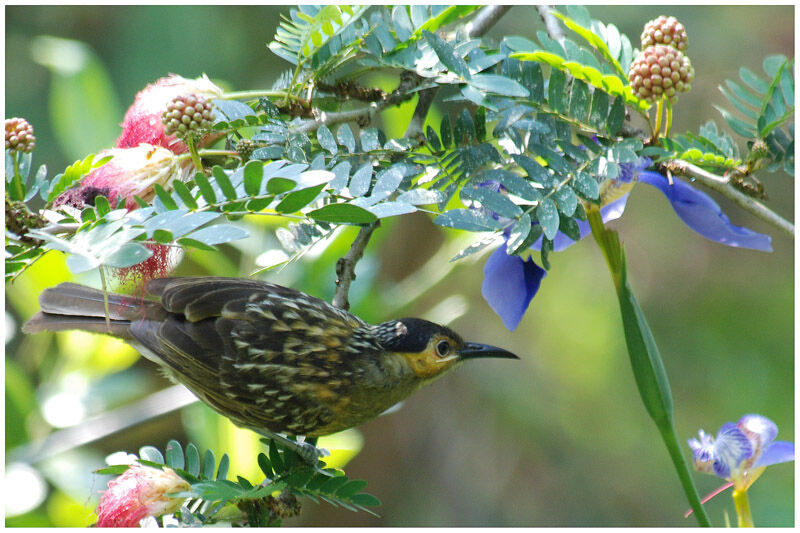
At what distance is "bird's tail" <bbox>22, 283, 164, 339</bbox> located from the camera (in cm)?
195

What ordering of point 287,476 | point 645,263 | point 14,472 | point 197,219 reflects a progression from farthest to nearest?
1. point 645,263
2. point 14,472
3. point 287,476
4. point 197,219

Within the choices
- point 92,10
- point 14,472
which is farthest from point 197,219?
point 92,10

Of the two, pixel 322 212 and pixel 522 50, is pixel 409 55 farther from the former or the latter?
pixel 322 212

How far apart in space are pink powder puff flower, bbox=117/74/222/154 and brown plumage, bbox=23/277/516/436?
39 cm

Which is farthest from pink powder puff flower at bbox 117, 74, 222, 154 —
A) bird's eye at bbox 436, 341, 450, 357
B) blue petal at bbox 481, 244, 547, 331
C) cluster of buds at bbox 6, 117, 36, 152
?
bird's eye at bbox 436, 341, 450, 357

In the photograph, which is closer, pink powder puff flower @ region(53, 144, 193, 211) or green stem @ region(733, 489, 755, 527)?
green stem @ region(733, 489, 755, 527)

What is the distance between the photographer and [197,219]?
119cm

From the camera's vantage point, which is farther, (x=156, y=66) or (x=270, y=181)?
(x=156, y=66)

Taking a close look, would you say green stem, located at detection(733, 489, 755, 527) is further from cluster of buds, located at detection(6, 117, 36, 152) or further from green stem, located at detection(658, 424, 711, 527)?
cluster of buds, located at detection(6, 117, 36, 152)

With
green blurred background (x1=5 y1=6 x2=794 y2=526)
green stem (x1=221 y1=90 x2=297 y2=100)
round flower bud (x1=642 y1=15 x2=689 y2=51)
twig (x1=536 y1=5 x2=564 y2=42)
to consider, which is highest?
twig (x1=536 y1=5 x2=564 y2=42)

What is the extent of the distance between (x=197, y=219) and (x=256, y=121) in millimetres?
346

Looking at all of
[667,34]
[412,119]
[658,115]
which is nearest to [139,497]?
[412,119]

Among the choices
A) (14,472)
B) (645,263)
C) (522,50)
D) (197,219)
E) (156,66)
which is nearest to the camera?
(197,219)

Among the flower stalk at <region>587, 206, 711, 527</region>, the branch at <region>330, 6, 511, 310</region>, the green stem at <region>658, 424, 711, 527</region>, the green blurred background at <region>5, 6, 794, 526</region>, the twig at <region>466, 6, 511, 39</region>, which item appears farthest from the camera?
the green blurred background at <region>5, 6, 794, 526</region>
